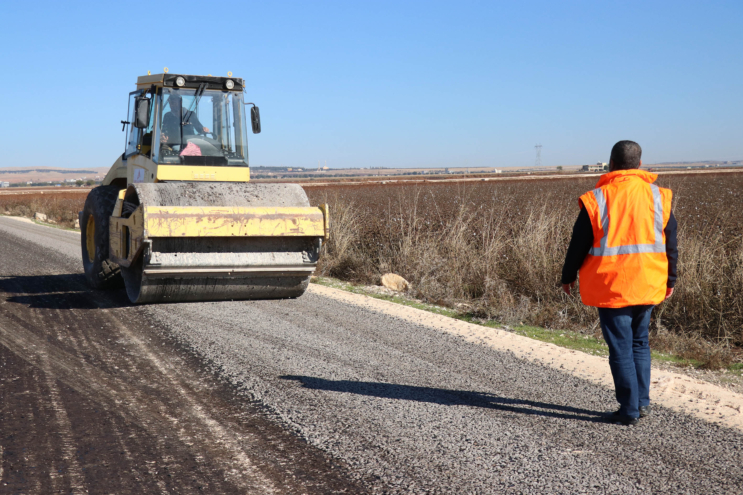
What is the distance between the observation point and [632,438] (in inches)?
153

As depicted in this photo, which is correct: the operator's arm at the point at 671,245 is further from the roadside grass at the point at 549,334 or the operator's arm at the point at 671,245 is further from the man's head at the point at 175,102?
the man's head at the point at 175,102

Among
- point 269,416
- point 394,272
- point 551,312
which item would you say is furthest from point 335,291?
point 269,416

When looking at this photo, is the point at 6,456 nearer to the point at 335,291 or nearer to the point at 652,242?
the point at 652,242

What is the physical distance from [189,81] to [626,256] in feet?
21.7

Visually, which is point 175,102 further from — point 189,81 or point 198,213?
point 198,213

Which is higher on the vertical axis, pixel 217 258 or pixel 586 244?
pixel 586 244

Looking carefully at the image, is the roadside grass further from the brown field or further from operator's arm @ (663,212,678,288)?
operator's arm @ (663,212,678,288)

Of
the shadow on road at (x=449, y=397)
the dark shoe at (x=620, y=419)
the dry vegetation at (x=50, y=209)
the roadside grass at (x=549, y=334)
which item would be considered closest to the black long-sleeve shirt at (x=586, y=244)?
the dark shoe at (x=620, y=419)

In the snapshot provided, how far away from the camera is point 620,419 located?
13.5 ft

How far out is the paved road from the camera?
3.33 meters

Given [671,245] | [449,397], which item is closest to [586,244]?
[671,245]

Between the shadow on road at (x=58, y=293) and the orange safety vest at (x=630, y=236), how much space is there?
20.6ft

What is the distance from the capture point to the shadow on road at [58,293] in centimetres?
808

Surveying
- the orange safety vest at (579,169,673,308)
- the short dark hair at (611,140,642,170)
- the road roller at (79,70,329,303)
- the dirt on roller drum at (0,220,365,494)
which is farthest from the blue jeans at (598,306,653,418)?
the road roller at (79,70,329,303)
